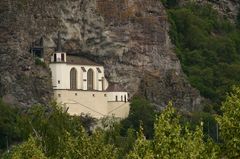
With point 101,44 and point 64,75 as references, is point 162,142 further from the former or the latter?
point 101,44

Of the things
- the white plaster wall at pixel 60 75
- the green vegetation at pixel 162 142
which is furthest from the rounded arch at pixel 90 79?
the green vegetation at pixel 162 142

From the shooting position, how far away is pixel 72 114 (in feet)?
494

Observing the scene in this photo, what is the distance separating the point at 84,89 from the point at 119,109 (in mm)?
4184

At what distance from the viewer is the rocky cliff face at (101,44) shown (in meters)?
152

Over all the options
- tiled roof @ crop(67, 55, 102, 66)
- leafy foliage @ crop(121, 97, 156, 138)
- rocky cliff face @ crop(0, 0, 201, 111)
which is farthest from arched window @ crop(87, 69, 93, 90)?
leafy foliage @ crop(121, 97, 156, 138)

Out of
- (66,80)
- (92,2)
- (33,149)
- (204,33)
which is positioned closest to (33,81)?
(66,80)

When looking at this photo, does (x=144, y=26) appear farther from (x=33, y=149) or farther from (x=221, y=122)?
(x=221, y=122)

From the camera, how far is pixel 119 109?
511 ft

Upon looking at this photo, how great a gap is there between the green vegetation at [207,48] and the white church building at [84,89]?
40.4ft

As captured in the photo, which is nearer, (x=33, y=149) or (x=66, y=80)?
(x=33, y=149)

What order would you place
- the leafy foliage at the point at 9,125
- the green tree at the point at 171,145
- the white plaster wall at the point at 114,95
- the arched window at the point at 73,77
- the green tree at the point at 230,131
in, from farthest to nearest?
1. the white plaster wall at the point at 114,95
2. the arched window at the point at 73,77
3. the leafy foliage at the point at 9,125
4. the green tree at the point at 171,145
5. the green tree at the point at 230,131

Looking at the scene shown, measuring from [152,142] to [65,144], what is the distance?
63.1 feet

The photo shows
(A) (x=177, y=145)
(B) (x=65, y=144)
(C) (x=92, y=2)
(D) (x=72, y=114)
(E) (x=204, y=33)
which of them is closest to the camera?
(A) (x=177, y=145)

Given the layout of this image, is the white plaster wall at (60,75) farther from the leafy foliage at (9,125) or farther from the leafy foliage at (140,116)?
the leafy foliage at (140,116)
